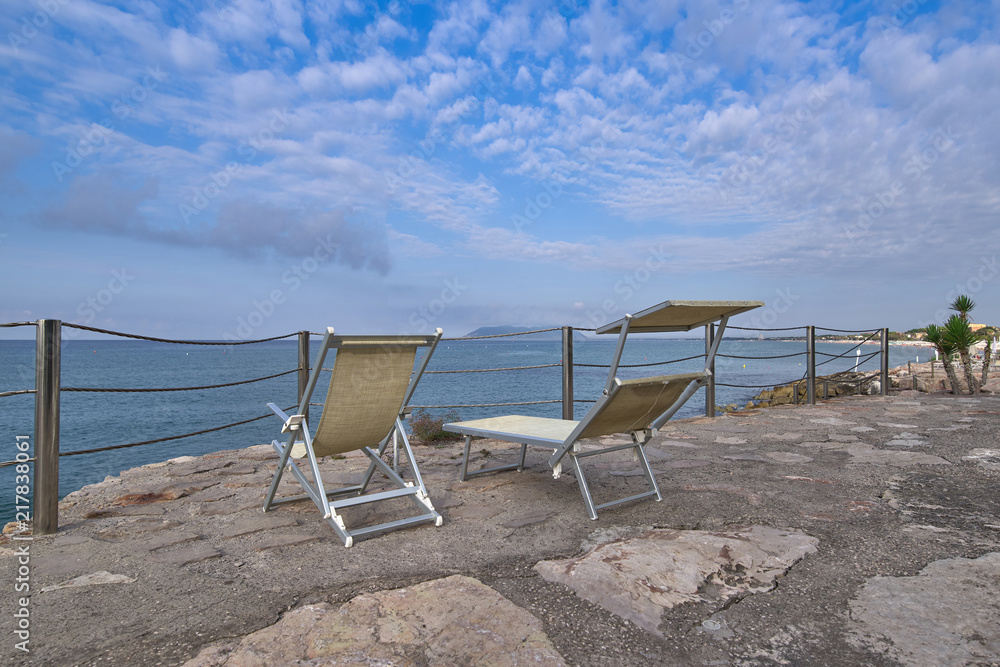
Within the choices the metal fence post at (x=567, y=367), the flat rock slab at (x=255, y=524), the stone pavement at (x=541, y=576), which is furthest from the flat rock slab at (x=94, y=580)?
the metal fence post at (x=567, y=367)

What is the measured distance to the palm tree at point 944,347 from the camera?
9773mm

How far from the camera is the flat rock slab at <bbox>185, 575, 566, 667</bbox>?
1.56 metres

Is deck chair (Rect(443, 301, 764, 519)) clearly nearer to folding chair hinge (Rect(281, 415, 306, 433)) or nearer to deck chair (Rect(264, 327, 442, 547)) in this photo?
deck chair (Rect(264, 327, 442, 547))

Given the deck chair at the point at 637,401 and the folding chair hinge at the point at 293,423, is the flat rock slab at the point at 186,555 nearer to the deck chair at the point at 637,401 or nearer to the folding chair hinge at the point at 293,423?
the folding chair hinge at the point at 293,423

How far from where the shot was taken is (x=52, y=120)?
1225 centimetres

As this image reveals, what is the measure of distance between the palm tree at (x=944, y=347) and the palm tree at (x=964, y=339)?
74 millimetres

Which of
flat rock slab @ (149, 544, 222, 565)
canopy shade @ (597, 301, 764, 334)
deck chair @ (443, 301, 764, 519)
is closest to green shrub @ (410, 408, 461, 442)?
deck chair @ (443, 301, 764, 519)

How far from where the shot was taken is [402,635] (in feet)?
5.54

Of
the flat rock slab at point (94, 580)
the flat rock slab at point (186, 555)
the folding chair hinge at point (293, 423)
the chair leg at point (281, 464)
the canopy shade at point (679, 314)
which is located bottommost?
the flat rock slab at point (186, 555)

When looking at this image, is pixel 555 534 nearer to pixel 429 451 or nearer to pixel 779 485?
pixel 779 485

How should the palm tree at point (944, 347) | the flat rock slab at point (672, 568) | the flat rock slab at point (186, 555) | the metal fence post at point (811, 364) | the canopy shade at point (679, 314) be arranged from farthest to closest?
1. the palm tree at point (944, 347)
2. the metal fence post at point (811, 364)
3. the canopy shade at point (679, 314)
4. the flat rock slab at point (186, 555)
5. the flat rock slab at point (672, 568)

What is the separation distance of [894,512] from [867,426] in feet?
11.6

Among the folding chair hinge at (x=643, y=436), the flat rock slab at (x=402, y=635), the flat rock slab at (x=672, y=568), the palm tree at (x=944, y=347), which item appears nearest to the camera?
the flat rock slab at (x=402, y=635)

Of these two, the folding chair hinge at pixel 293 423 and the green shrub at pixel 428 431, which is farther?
the green shrub at pixel 428 431
